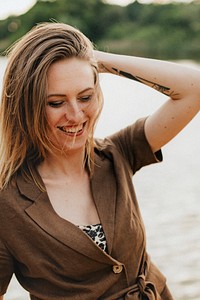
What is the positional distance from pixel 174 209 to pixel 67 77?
4.17m

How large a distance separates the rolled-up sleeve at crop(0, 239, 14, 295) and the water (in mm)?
Answer: 2237

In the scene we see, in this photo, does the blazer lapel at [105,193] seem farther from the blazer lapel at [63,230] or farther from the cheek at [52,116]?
the cheek at [52,116]

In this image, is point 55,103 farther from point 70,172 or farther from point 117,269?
point 117,269

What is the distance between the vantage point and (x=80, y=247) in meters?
1.87

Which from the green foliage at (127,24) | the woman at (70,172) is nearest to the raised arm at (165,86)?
the woman at (70,172)

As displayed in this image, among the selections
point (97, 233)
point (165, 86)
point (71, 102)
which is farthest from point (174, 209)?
point (71, 102)

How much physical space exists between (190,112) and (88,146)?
1.10 ft

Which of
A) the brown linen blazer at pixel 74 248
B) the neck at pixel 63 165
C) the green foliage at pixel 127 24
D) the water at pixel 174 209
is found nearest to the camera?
the brown linen blazer at pixel 74 248

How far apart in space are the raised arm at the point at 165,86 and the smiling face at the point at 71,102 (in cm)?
19

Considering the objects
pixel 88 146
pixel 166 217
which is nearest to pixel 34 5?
pixel 166 217

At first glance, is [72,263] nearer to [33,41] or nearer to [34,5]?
[33,41]

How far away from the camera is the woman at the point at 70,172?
187cm

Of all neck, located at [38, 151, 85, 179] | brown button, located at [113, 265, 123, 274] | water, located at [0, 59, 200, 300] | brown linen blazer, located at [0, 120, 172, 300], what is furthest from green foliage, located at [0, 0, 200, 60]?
brown button, located at [113, 265, 123, 274]

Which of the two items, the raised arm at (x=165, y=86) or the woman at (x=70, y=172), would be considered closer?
the woman at (x=70, y=172)
